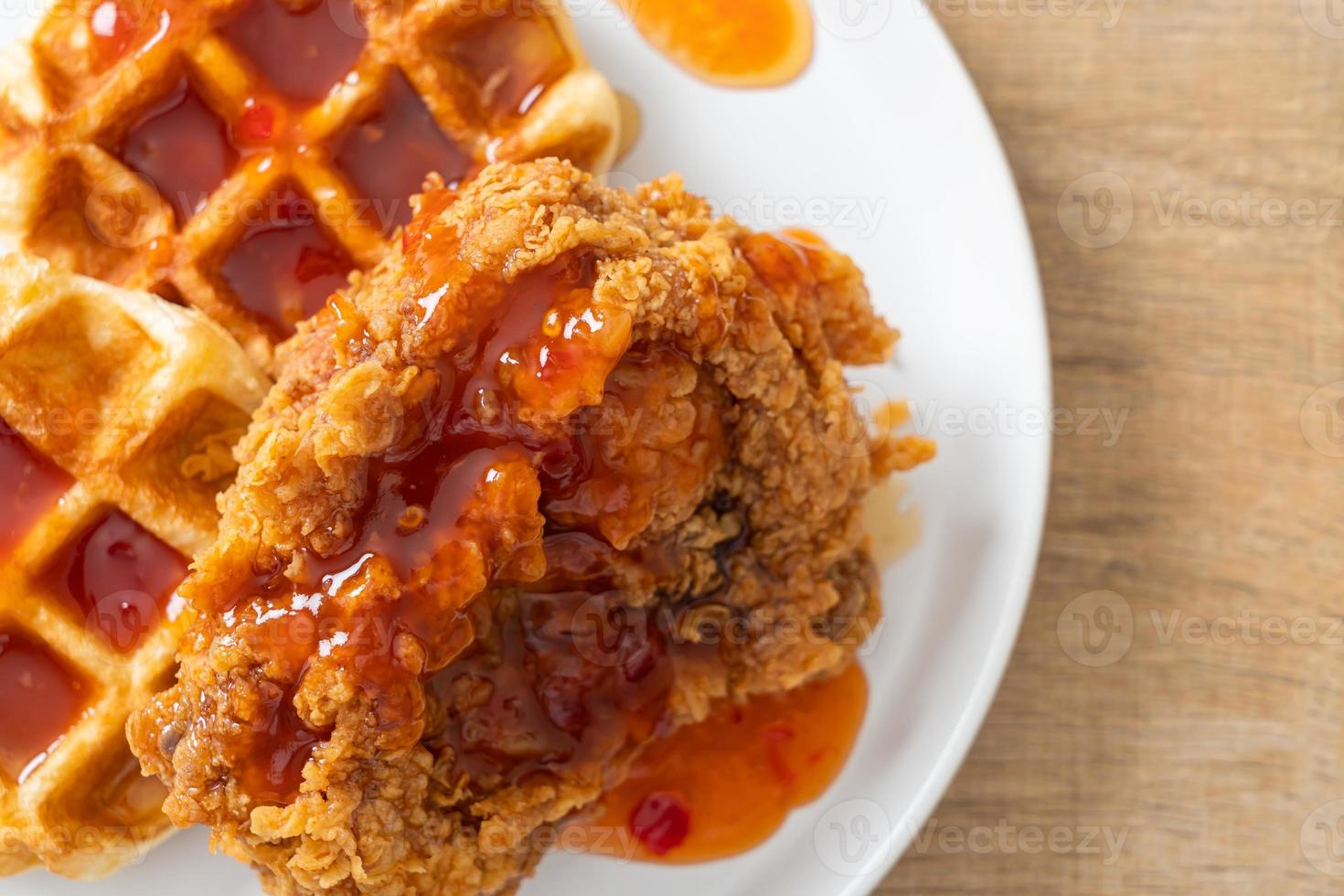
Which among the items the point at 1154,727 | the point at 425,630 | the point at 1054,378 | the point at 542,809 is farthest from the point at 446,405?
the point at 1154,727

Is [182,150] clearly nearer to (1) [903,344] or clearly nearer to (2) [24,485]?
(2) [24,485]

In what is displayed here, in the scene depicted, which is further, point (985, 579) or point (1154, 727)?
point (1154, 727)

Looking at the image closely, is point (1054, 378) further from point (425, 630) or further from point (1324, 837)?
point (425, 630)

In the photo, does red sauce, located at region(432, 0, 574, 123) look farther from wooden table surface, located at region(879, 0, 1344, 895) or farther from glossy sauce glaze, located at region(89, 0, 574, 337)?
wooden table surface, located at region(879, 0, 1344, 895)

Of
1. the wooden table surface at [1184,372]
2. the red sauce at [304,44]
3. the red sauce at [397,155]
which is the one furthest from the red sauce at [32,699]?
the wooden table surface at [1184,372]

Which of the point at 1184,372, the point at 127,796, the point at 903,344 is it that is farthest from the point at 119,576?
the point at 1184,372

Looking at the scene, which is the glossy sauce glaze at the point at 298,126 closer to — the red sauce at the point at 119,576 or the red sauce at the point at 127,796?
the red sauce at the point at 119,576

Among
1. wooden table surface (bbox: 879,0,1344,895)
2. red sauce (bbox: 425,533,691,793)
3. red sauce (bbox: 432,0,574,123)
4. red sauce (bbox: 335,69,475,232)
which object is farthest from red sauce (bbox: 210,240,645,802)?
wooden table surface (bbox: 879,0,1344,895)
